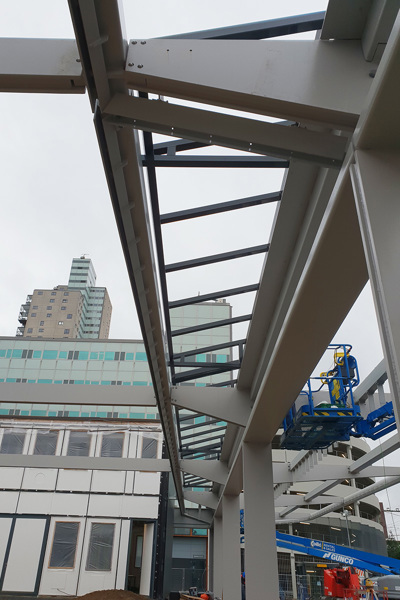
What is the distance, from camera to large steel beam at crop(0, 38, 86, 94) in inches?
117

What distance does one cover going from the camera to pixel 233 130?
10.5ft

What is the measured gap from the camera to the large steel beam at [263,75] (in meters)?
2.86

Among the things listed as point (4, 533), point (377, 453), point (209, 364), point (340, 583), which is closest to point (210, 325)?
point (209, 364)

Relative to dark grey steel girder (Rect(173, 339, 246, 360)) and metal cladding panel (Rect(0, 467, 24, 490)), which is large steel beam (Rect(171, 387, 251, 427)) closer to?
dark grey steel girder (Rect(173, 339, 246, 360))

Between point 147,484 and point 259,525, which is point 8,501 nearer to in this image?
point 147,484

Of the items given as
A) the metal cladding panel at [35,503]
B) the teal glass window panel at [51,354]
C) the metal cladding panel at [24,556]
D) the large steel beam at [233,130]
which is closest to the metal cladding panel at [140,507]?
the metal cladding panel at [35,503]

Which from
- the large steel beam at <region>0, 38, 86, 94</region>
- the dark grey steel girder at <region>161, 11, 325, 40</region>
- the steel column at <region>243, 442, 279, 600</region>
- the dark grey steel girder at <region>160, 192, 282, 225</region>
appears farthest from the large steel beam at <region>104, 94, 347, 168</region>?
the steel column at <region>243, 442, 279, 600</region>

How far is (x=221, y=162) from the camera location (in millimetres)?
4125

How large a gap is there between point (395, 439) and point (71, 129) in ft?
28.0

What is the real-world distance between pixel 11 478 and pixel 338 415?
18.0 metres

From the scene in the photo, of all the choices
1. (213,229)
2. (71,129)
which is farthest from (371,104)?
(213,229)

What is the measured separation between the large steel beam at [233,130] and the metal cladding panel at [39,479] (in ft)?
69.3

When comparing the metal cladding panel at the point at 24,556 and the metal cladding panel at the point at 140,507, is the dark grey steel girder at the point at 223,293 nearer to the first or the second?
the metal cladding panel at the point at 140,507

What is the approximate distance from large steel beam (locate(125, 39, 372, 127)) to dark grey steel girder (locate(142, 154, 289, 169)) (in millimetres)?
1106
